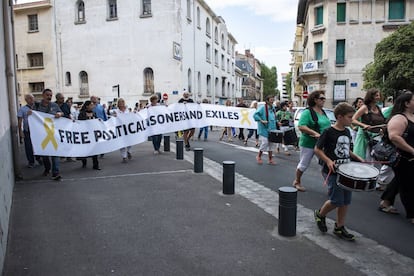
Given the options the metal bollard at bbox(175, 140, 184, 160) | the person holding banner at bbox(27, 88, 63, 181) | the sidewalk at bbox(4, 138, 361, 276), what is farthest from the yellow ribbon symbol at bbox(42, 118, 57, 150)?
the metal bollard at bbox(175, 140, 184, 160)

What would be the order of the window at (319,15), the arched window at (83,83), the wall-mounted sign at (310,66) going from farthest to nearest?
the arched window at (83,83) < the window at (319,15) < the wall-mounted sign at (310,66)

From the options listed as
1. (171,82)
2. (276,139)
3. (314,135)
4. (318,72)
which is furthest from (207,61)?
(314,135)

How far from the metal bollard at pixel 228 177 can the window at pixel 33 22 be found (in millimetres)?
41397

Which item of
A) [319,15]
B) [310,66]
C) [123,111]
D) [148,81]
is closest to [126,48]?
[148,81]

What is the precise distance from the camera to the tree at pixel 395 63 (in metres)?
27.9

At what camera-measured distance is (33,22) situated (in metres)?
41.3

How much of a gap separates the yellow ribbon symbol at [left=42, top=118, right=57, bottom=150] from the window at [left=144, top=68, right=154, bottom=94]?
95.0 ft

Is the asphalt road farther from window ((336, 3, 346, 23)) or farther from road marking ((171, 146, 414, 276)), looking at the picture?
window ((336, 3, 346, 23))

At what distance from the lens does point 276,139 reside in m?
9.54

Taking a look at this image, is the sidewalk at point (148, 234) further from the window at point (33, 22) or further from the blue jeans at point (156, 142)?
the window at point (33, 22)

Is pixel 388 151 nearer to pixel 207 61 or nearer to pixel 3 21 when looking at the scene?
pixel 3 21

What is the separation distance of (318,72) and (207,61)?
1460 centimetres

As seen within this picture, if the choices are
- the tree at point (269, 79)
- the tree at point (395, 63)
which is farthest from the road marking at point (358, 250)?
the tree at point (269, 79)

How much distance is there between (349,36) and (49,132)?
34786mm
